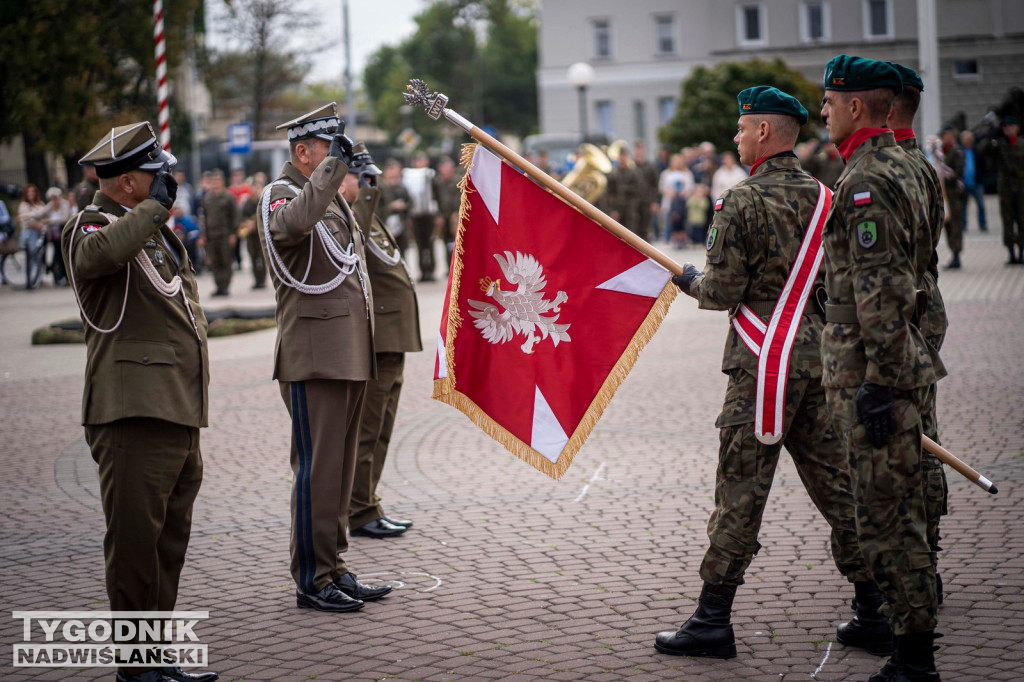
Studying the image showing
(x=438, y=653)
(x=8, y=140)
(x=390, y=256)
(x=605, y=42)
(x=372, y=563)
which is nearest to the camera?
(x=438, y=653)

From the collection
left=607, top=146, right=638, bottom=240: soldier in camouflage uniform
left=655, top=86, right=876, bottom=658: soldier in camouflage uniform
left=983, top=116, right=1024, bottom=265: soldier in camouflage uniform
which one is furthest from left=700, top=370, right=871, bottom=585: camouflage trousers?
left=607, top=146, right=638, bottom=240: soldier in camouflage uniform

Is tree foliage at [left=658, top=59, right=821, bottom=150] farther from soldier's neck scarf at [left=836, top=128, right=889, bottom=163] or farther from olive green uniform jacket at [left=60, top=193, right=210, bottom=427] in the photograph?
olive green uniform jacket at [left=60, top=193, right=210, bottom=427]

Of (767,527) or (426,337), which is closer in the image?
(767,527)

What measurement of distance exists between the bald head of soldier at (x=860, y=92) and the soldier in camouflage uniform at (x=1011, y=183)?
14.9 metres

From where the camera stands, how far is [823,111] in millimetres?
4469

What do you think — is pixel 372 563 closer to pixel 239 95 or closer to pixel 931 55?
pixel 931 55

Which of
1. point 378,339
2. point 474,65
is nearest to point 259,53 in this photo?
point 378,339

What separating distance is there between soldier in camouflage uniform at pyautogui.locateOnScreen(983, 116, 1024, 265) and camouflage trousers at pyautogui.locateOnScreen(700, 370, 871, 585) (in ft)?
48.3

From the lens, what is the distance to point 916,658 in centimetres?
417

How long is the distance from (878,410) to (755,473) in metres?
0.74

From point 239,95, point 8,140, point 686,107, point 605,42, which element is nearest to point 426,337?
point 8,140

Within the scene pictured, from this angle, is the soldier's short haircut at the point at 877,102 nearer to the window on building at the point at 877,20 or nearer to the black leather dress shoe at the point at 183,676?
the black leather dress shoe at the point at 183,676

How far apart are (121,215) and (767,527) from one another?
12.3ft

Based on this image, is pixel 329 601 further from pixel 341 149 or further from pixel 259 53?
pixel 259 53
